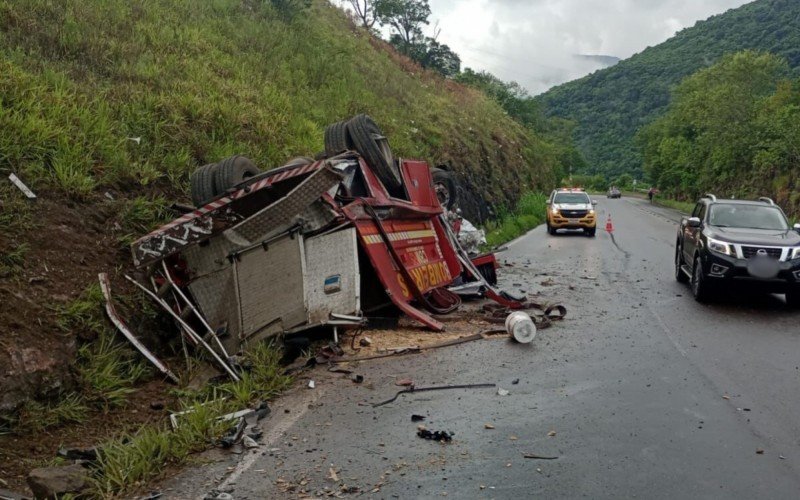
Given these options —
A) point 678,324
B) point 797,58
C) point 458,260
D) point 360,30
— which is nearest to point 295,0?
point 360,30

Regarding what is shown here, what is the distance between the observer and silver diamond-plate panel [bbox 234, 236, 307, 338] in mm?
7062

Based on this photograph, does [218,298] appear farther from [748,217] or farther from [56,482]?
[748,217]

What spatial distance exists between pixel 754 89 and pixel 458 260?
52054mm

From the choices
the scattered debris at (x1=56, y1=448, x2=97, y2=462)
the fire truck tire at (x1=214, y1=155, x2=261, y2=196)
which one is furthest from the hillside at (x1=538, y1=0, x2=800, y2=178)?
the scattered debris at (x1=56, y1=448, x2=97, y2=462)

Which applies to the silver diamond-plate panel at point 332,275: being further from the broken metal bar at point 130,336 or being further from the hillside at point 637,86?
the hillside at point 637,86

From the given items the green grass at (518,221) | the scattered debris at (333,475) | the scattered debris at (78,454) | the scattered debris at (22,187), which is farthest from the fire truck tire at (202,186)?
the green grass at (518,221)

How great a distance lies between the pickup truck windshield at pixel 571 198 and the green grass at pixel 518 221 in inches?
77.2

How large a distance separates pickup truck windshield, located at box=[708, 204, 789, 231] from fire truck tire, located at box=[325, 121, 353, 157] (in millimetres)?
6469

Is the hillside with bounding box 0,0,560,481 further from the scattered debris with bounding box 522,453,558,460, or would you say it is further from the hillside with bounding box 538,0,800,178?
the hillside with bounding box 538,0,800,178

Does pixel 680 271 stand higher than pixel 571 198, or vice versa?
pixel 571 198

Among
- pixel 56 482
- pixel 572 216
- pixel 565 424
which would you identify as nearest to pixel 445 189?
pixel 565 424

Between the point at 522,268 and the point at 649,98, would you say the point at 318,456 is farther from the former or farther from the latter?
the point at 649,98

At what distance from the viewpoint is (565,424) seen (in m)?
5.36

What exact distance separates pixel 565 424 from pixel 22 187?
5884mm
